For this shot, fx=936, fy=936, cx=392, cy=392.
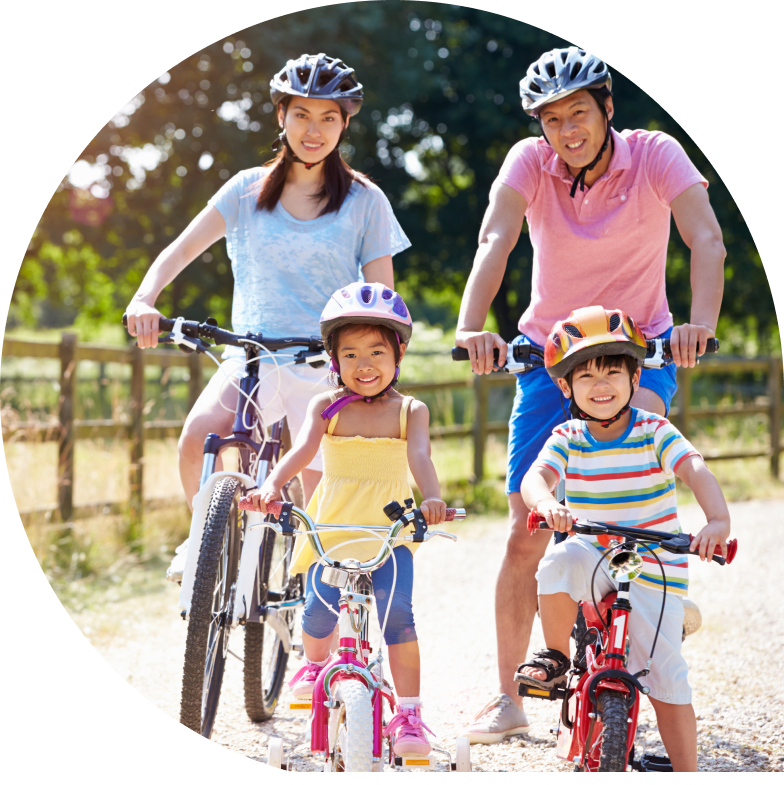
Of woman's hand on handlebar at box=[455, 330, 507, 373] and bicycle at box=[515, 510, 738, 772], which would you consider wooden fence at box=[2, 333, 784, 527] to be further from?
bicycle at box=[515, 510, 738, 772]

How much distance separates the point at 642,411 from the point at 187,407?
5.95 meters

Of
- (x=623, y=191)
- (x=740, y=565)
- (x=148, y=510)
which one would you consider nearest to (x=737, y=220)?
(x=740, y=565)

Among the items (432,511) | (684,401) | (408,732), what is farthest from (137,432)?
(684,401)

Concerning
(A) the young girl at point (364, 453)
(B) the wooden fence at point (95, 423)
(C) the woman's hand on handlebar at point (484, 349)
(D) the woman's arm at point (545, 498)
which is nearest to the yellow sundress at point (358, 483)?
(A) the young girl at point (364, 453)

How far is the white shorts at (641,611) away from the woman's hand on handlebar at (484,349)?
1.98ft

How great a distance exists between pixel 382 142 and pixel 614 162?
15858mm

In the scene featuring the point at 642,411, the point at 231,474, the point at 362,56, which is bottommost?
the point at 231,474

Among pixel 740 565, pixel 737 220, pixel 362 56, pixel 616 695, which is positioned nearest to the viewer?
pixel 616 695

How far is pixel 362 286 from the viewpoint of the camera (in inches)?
113

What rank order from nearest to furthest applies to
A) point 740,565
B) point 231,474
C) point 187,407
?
point 231,474, point 740,565, point 187,407

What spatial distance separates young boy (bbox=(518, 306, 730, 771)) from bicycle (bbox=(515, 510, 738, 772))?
0.05 m

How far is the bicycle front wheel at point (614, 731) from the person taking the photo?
247cm

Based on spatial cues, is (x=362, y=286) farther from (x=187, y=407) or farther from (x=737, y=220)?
(x=737, y=220)

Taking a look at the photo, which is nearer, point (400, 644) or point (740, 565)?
point (400, 644)
